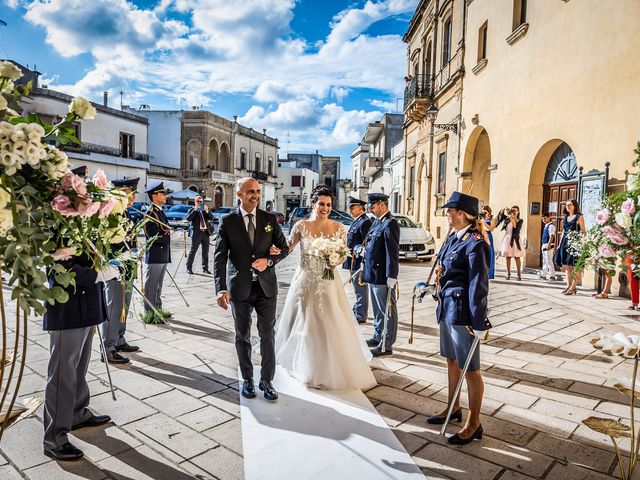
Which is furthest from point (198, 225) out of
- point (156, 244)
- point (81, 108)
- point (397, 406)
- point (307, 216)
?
point (307, 216)

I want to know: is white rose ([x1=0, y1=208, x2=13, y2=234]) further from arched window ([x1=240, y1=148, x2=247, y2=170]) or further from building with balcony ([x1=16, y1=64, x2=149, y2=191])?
arched window ([x1=240, y1=148, x2=247, y2=170])

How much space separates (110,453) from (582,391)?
4219 millimetres

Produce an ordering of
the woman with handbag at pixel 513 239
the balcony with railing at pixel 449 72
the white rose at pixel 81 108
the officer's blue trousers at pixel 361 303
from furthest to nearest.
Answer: the balcony with railing at pixel 449 72 < the woman with handbag at pixel 513 239 < the officer's blue trousers at pixel 361 303 < the white rose at pixel 81 108

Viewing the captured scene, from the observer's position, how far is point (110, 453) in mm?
3246

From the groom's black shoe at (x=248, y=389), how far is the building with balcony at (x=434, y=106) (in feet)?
46.2

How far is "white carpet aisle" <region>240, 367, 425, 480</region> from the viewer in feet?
10.2

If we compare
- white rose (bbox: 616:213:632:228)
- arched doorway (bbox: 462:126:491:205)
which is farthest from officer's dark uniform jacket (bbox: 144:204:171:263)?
arched doorway (bbox: 462:126:491:205)

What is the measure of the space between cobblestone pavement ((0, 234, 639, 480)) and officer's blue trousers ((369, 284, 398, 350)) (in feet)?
0.79

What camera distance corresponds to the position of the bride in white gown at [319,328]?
4.49 m

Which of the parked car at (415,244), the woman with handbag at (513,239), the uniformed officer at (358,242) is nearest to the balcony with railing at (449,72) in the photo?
the parked car at (415,244)

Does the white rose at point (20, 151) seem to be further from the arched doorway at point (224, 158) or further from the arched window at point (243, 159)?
the arched window at point (243, 159)

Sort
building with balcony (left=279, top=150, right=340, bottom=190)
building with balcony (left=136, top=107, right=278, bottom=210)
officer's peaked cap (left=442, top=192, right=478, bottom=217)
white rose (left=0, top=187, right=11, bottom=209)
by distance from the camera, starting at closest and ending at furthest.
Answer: white rose (left=0, top=187, right=11, bottom=209), officer's peaked cap (left=442, top=192, right=478, bottom=217), building with balcony (left=136, top=107, right=278, bottom=210), building with balcony (left=279, top=150, right=340, bottom=190)

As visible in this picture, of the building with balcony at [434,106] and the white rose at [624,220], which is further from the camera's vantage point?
the building with balcony at [434,106]

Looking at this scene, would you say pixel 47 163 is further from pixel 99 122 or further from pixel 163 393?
pixel 99 122
